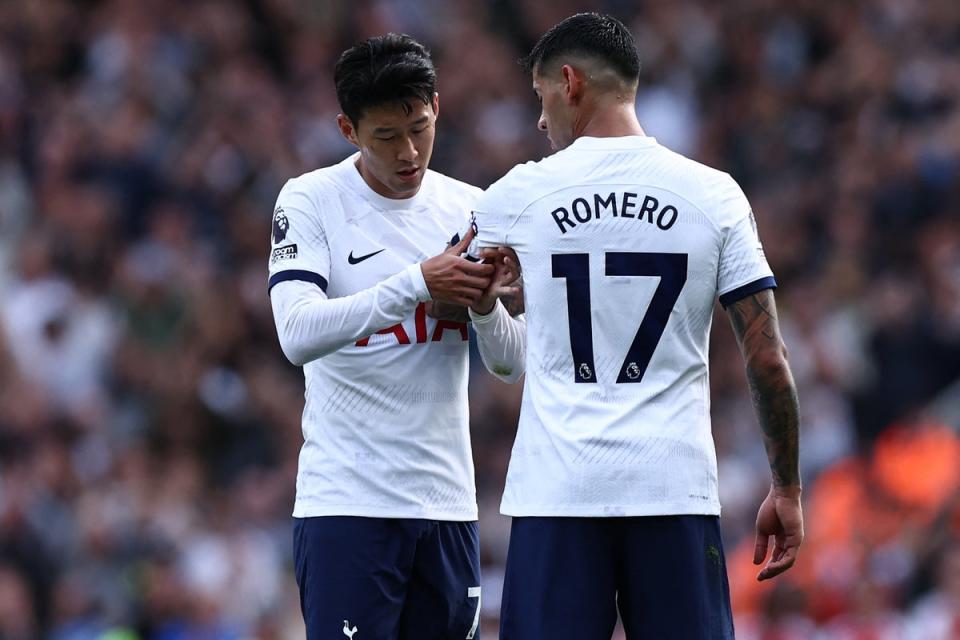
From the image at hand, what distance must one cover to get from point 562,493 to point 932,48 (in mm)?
9562

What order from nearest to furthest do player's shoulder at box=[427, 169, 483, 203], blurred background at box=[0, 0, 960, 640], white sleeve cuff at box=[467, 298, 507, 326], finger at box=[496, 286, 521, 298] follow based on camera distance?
finger at box=[496, 286, 521, 298] → white sleeve cuff at box=[467, 298, 507, 326] → player's shoulder at box=[427, 169, 483, 203] → blurred background at box=[0, 0, 960, 640]

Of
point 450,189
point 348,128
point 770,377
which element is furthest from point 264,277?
point 770,377

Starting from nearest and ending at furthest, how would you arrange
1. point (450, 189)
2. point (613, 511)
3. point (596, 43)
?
point (613, 511) < point (596, 43) < point (450, 189)

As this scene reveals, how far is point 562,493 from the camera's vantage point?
502cm

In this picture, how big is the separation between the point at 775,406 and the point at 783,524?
1.17 ft

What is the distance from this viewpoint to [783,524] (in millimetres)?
5152

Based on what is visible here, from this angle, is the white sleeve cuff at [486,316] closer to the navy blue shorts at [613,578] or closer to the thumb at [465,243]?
the thumb at [465,243]

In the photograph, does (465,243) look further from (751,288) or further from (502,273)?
(751,288)

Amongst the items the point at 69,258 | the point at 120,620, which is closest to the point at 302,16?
the point at 69,258

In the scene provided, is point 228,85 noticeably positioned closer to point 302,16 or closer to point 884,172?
point 302,16

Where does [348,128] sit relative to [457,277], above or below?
above

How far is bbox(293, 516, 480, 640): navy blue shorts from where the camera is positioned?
5.66 m

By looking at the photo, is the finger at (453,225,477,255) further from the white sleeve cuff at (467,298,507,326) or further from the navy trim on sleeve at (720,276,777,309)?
the navy trim on sleeve at (720,276,777,309)

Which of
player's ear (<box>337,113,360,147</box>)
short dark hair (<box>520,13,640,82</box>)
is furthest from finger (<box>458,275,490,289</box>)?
player's ear (<box>337,113,360,147</box>)
